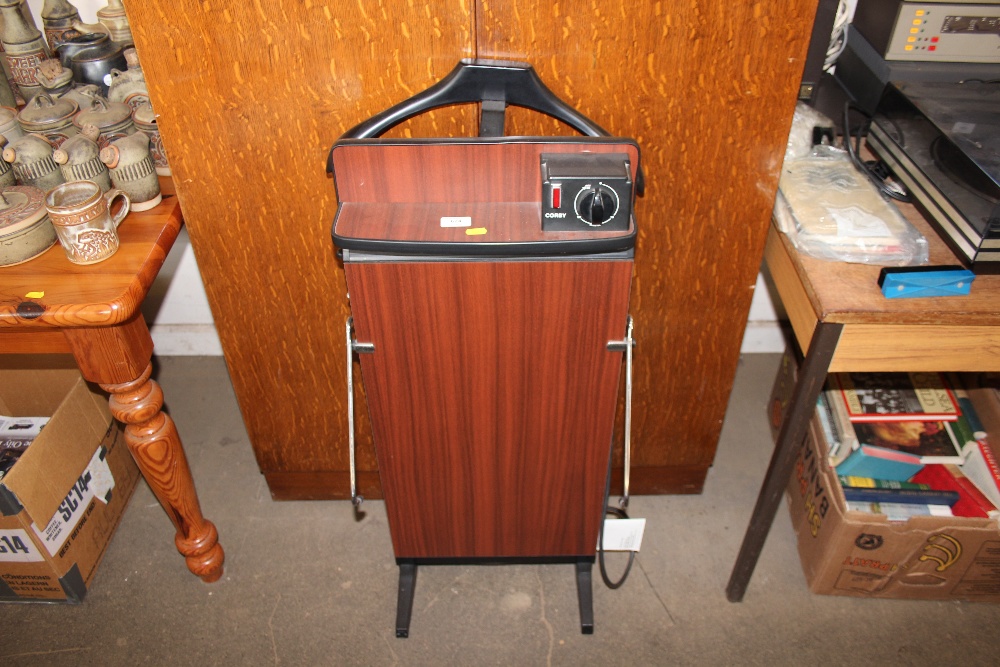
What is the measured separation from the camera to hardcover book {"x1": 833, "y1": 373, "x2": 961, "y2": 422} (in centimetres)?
150

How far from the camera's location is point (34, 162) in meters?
1.25

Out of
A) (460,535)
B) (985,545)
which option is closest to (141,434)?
(460,535)

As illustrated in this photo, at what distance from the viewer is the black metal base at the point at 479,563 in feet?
4.87

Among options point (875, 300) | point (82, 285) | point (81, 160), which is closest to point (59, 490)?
point (82, 285)

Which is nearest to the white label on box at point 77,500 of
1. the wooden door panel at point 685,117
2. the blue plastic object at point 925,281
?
the wooden door panel at point 685,117

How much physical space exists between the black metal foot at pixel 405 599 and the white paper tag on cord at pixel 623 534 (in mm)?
387

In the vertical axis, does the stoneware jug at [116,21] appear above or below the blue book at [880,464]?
above

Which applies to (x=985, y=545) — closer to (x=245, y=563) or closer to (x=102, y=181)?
(x=245, y=563)

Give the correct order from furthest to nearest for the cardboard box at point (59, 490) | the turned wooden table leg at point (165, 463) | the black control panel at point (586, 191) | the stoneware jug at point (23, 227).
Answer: the cardboard box at point (59, 490) < the turned wooden table leg at point (165, 463) < the stoneware jug at point (23, 227) < the black control panel at point (586, 191)

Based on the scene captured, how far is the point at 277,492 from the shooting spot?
1.75 m

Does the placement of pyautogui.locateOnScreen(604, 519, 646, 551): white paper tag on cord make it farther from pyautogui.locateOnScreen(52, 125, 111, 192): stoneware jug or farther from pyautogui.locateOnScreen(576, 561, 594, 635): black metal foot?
pyautogui.locateOnScreen(52, 125, 111, 192): stoneware jug

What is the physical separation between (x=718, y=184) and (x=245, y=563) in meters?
1.22

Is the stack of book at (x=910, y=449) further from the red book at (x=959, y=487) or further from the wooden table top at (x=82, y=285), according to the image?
the wooden table top at (x=82, y=285)

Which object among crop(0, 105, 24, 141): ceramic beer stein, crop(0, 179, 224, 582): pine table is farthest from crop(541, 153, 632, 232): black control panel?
crop(0, 105, 24, 141): ceramic beer stein
